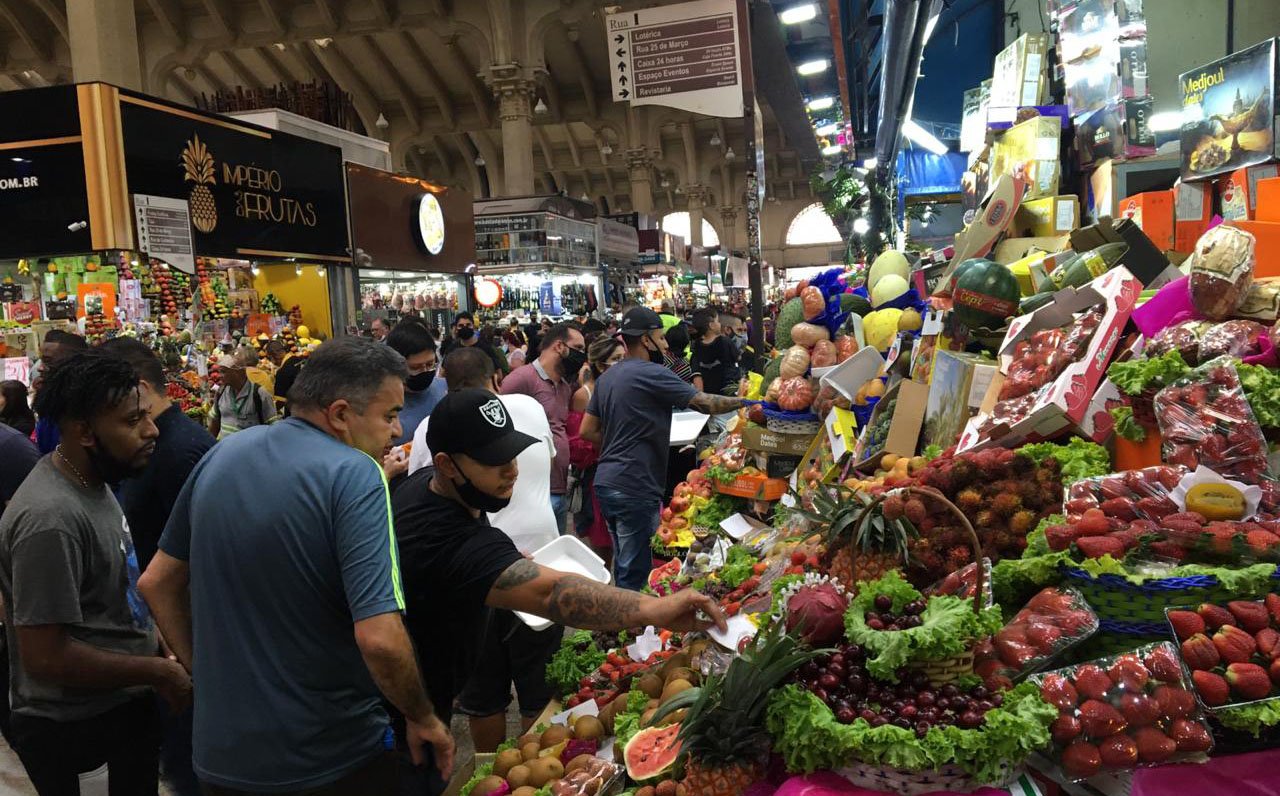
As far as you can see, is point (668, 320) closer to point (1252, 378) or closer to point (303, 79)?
point (1252, 378)

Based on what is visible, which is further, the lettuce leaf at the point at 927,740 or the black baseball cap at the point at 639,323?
the black baseball cap at the point at 639,323

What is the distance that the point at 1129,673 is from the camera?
76.9 inches

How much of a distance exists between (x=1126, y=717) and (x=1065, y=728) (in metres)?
0.14

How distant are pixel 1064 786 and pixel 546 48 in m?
28.5

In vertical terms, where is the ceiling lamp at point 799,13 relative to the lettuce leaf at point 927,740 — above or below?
above

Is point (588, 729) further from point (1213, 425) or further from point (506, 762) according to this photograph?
point (1213, 425)

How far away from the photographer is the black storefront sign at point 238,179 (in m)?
8.45

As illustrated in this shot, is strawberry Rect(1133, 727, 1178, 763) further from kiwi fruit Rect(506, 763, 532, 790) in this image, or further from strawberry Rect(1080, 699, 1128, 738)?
kiwi fruit Rect(506, 763, 532, 790)

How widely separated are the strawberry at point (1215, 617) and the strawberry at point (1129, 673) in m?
0.23

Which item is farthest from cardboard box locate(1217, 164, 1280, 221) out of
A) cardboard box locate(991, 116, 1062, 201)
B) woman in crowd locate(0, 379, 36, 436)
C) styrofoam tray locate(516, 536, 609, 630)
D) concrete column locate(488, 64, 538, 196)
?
concrete column locate(488, 64, 538, 196)

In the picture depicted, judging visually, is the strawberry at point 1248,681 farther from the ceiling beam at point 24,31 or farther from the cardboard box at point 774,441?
the ceiling beam at point 24,31

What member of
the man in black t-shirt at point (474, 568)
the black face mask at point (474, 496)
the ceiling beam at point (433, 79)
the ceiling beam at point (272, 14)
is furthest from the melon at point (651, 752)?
the ceiling beam at point (433, 79)

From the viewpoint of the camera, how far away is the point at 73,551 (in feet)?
7.83

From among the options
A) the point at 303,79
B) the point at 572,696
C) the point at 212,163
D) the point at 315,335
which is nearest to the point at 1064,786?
the point at 572,696
